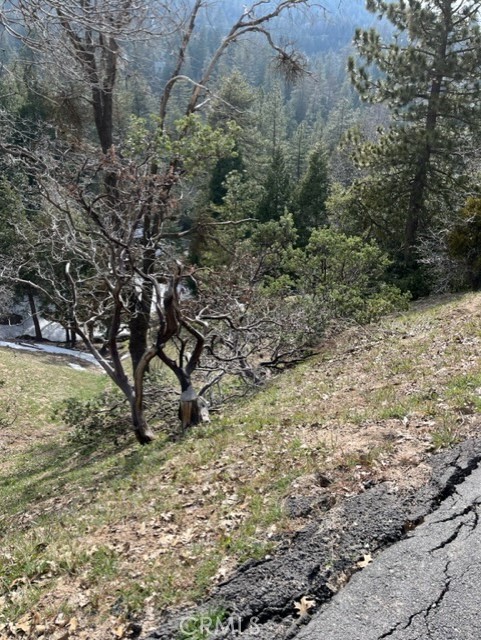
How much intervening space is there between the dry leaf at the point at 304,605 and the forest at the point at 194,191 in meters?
4.40

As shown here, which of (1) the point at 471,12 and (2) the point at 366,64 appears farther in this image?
(2) the point at 366,64

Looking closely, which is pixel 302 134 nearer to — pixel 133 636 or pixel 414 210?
pixel 414 210

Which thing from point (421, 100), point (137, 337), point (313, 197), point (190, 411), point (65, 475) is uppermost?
point (421, 100)

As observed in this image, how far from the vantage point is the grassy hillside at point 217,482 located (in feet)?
11.5

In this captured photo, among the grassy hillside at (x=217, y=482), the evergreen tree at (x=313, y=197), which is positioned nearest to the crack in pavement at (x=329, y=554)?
the grassy hillside at (x=217, y=482)

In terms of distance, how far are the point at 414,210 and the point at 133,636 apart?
1616 centimetres

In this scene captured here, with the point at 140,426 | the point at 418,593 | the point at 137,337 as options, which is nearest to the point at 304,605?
the point at 418,593

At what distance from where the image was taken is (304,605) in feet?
9.78

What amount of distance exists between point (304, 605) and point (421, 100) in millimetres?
16511

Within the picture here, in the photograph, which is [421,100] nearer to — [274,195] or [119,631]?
[274,195]

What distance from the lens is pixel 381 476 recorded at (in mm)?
4113

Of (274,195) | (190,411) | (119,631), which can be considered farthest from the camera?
(274,195)

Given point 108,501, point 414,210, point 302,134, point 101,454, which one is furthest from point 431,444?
point 302,134

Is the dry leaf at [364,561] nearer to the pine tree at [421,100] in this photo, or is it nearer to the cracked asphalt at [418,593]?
the cracked asphalt at [418,593]
